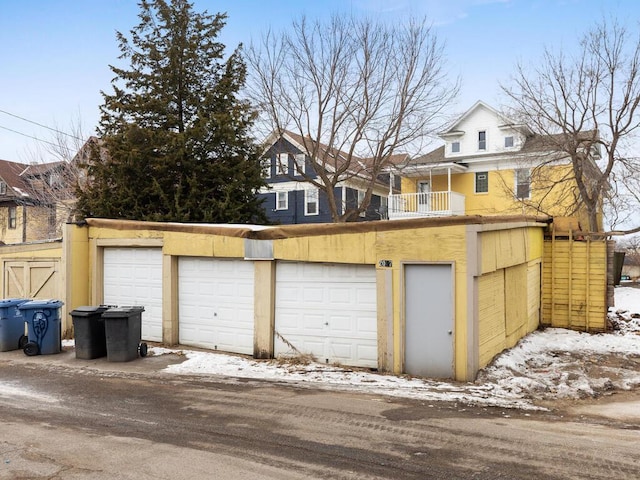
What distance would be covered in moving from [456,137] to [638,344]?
20.2 m

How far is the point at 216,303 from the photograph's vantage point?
11.9 meters

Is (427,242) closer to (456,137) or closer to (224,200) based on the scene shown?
(224,200)

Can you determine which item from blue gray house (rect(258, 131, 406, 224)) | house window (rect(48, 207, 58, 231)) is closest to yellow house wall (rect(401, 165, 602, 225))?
blue gray house (rect(258, 131, 406, 224))

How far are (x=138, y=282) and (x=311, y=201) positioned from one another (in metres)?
19.3

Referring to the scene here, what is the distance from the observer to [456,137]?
31.1 m

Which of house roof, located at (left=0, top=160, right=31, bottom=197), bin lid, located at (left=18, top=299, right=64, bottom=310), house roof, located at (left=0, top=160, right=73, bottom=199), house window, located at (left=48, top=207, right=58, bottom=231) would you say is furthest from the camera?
house roof, located at (left=0, top=160, right=31, bottom=197)

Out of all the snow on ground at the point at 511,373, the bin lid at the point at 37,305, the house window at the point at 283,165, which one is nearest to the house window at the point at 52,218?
the house window at the point at 283,165

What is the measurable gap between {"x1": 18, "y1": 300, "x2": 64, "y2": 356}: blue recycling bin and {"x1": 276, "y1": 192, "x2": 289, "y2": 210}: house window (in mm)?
21431

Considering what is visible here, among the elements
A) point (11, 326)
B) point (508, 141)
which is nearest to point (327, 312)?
point (11, 326)

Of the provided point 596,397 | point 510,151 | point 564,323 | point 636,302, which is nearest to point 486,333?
point 596,397

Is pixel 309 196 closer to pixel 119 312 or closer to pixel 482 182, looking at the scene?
pixel 482 182

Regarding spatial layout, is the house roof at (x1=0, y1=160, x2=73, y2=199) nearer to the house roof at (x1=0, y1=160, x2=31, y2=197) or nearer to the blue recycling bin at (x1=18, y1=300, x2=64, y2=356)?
the house roof at (x1=0, y1=160, x2=31, y2=197)

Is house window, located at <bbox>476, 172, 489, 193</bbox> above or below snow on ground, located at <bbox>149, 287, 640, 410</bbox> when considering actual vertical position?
above

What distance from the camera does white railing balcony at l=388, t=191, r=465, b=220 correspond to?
28.0 m
